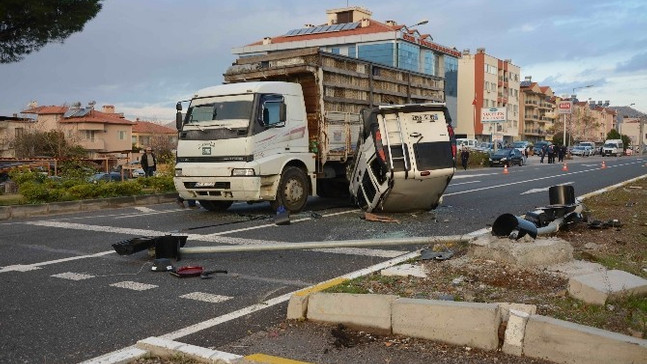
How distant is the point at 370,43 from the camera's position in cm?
7256

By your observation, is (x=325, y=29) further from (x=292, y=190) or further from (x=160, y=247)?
(x=160, y=247)


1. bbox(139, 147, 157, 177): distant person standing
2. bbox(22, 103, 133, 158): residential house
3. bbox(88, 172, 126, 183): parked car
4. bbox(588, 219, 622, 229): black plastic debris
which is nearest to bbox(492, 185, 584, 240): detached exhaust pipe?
bbox(588, 219, 622, 229): black plastic debris

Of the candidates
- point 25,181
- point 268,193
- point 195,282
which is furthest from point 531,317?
point 25,181

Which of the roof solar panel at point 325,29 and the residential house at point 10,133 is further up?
the roof solar panel at point 325,29

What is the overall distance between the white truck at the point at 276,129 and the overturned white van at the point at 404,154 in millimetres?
494

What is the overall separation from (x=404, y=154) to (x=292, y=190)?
2.57m

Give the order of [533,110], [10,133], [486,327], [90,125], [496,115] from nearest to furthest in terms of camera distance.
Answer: [486,327]
[10,133]
[496,115]
[90,125]
[533,110]

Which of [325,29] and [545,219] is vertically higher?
[325,29]

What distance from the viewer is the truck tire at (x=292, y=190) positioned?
Result: 1221 centimetres

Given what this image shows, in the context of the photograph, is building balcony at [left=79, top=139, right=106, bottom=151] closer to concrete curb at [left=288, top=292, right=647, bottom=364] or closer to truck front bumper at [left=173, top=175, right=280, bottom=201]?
→ truck front bumper at [left=173, top=175, right=280, bottom=201]

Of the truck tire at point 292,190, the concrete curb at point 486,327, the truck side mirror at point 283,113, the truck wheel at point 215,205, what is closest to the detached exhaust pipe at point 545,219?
Answer: the concrete curb at point 486,327

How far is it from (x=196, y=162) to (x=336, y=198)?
4.03 meters

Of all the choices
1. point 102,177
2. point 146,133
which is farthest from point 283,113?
point 146,133

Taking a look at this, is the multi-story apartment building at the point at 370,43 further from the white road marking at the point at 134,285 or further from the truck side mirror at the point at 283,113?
the white road marking at the point at 134,285
